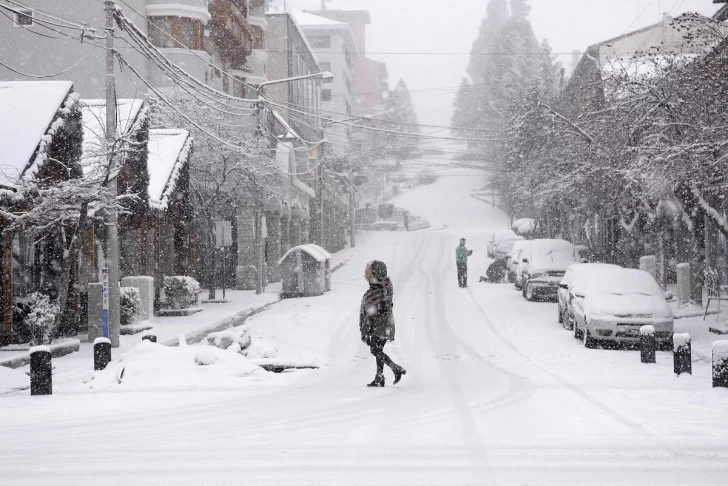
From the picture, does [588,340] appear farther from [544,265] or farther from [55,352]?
[544,265]

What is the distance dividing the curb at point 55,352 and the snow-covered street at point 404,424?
10.7ft

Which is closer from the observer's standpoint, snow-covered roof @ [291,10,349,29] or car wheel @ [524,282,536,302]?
car wheel @ [524,282,536,302]

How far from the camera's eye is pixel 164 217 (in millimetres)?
25625

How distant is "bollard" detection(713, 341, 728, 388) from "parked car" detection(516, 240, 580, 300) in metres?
14.8

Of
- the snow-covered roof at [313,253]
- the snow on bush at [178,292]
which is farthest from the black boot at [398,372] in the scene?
the snow-covered roof at [313,253]

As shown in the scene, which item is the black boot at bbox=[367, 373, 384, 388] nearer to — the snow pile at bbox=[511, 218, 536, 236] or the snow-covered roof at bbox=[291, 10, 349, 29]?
the snow pile at bbox=[511, 218, 536, 236]

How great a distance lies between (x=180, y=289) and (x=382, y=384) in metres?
14.2

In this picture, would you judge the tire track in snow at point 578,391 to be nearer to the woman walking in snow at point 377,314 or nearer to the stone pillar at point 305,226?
the woman walking in snow at point 377,314

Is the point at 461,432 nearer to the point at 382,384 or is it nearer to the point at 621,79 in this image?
the point at 382,384

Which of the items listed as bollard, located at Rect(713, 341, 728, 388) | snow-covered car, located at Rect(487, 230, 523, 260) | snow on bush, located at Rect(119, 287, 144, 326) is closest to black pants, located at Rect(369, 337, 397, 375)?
bollard, located at Rect(713, 341, 728, 388)

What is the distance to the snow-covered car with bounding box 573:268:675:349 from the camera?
1614 cm

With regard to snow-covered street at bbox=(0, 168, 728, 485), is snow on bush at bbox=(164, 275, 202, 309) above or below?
above

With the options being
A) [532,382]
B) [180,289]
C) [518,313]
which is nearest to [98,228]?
[180,289]

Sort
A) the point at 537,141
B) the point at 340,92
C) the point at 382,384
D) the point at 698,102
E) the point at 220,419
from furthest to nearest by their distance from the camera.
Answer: the point at 340,92
the point at 537,141
the point at 698,102
the point at 382,384
the point at 220,419
